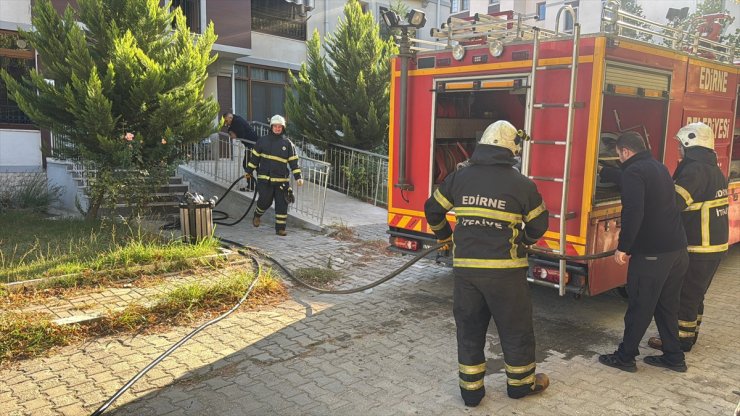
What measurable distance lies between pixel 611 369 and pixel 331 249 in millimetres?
4499

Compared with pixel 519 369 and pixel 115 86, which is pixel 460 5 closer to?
pixel 115 86

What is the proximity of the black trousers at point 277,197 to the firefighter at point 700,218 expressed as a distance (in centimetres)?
567

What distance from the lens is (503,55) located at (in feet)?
16.8

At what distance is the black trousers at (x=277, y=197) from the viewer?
28.7ft

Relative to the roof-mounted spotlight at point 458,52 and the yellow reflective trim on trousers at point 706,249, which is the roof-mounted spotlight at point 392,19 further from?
the yellow reflective trim on trousers at point 706,249

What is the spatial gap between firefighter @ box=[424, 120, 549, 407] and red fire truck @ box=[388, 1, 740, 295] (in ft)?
3.88

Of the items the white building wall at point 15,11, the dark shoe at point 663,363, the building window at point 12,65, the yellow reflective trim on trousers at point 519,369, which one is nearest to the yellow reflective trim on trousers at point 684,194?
the dark shoe at point 663,363

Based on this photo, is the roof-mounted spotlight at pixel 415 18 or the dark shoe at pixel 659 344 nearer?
the dark shoe at pixel 659 344

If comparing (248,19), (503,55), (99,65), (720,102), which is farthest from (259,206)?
(248,19)

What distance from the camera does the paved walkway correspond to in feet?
11.9

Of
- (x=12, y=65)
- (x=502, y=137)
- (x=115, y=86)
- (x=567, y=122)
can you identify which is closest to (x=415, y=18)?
(x=567, y=122)

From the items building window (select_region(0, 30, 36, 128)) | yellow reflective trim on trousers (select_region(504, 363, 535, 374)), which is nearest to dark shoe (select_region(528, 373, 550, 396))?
yellow reflective trim on trousers (select_region(504, 363, 535, 374))

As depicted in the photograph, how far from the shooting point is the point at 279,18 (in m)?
18.2

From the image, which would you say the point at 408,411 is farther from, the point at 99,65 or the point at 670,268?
the point at 99,65
